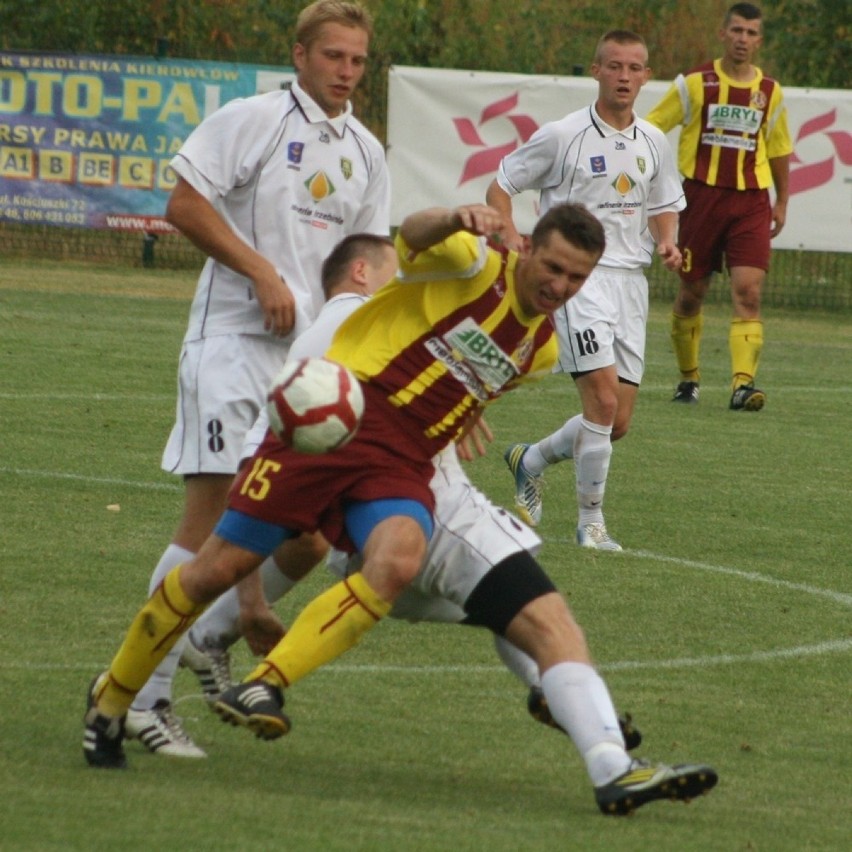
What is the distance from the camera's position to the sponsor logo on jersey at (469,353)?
5371 millimetres

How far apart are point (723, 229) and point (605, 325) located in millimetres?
5516

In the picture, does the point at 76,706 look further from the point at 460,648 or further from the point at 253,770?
the point at 460,648

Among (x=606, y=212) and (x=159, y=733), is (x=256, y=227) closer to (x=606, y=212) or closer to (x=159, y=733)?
(x=159, y=733)

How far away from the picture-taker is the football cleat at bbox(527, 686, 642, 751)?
5367 millimetres

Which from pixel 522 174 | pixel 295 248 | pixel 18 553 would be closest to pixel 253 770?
pixel 295 248

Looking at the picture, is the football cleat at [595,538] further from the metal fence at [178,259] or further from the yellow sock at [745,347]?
the metal fence at [178,259]

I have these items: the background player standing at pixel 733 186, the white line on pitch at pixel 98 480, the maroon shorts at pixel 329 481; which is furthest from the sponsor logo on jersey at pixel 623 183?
the maroon shorts at pixel 329 481

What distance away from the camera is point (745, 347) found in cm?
1438

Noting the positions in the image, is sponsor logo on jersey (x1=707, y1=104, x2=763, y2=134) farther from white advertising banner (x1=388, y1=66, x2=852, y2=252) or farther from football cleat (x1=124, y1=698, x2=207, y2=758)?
football cleat (x1=124, y1=698, x2=207, y2=758)

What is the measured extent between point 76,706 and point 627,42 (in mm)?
4947

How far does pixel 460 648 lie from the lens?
277 inches

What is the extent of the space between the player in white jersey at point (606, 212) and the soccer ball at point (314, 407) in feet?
14.2

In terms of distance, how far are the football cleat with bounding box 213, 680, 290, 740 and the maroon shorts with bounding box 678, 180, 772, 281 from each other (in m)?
10.2

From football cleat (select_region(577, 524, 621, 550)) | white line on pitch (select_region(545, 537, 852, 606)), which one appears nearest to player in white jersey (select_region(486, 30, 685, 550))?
football cleat (select_region(577, 524, 621, 550))
